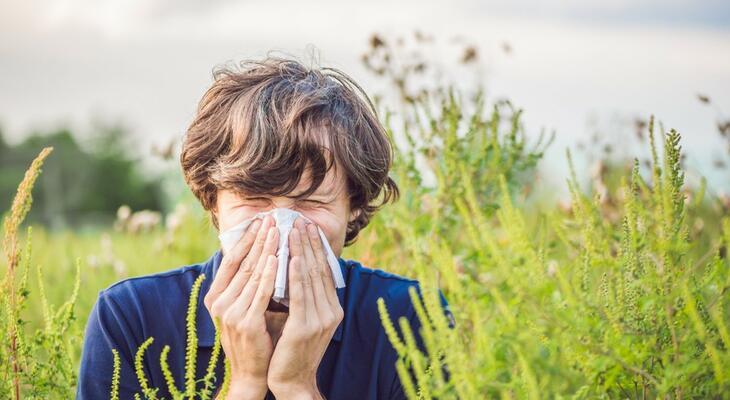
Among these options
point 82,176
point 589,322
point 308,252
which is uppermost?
point 82,176

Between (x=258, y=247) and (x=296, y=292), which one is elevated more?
(x=258, y=247)

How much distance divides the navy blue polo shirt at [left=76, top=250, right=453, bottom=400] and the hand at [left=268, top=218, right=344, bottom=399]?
0.24 metres

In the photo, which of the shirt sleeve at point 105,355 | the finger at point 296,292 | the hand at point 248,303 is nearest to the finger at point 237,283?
the hand at point 248,303

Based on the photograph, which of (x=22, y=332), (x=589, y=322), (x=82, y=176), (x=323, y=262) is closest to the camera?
(x=589, y=322)

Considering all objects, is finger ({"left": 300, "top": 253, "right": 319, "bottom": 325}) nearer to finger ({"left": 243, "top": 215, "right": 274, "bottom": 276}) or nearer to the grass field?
finger ({"left": 243, "top": 215, "right": 274, "bottom": 276})

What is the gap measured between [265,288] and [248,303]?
71mm

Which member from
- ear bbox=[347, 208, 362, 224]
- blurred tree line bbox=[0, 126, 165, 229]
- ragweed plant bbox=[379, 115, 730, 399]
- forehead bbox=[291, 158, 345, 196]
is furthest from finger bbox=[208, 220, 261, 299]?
blurred tree line bbox=[0, 126, 165, 229]

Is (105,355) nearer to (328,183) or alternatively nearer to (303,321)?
(303,321)

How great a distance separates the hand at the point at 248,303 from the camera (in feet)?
7.24

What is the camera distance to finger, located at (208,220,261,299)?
2250mm

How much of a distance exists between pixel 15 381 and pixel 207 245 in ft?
11.0

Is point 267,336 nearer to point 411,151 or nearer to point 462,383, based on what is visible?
point 462,383

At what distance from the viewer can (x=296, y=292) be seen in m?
2.24

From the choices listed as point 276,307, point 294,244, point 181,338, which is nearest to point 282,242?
point 294,244
